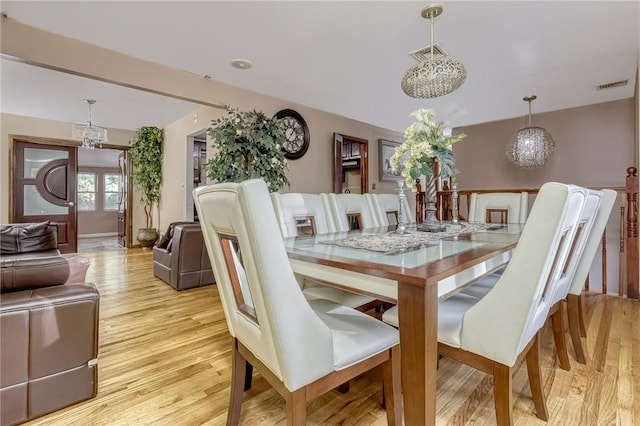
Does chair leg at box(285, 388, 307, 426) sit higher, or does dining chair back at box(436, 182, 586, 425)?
dining chair back at box(436, 182, 586, 425)

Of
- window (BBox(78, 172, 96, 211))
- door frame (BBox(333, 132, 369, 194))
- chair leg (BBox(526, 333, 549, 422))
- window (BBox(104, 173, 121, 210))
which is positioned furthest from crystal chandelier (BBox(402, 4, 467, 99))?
window (BBox(78, 172, 96, 211))

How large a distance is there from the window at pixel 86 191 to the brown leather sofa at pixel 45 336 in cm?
814

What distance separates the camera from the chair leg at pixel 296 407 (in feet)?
2.86

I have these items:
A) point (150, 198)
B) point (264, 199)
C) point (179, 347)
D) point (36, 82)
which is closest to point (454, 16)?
Result: point (264, 199)

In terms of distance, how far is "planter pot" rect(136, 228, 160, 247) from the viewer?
5.79 metres

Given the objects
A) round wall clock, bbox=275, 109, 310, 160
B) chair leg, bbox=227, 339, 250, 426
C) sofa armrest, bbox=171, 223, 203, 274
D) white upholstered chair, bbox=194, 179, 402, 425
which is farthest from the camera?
round wall clock, bbox=275, 109, 310, 160

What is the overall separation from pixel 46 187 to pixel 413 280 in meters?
6.93

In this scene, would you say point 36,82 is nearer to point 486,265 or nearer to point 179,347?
point 179,347

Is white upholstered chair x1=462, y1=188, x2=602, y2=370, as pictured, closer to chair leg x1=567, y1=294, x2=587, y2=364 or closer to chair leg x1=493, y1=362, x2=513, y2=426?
chair leg x1=567, y1=294, x2=587, y2=364

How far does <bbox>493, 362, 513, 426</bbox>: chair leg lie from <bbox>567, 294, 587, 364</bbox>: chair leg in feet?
3.60

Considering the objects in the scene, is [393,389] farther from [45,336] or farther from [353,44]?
A: [353,44]

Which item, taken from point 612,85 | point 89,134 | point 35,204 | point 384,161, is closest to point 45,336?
point 89,134

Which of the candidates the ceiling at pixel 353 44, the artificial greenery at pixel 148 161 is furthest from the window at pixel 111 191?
the ceiling at pixel 353 44

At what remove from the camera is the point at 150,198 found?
597cm
